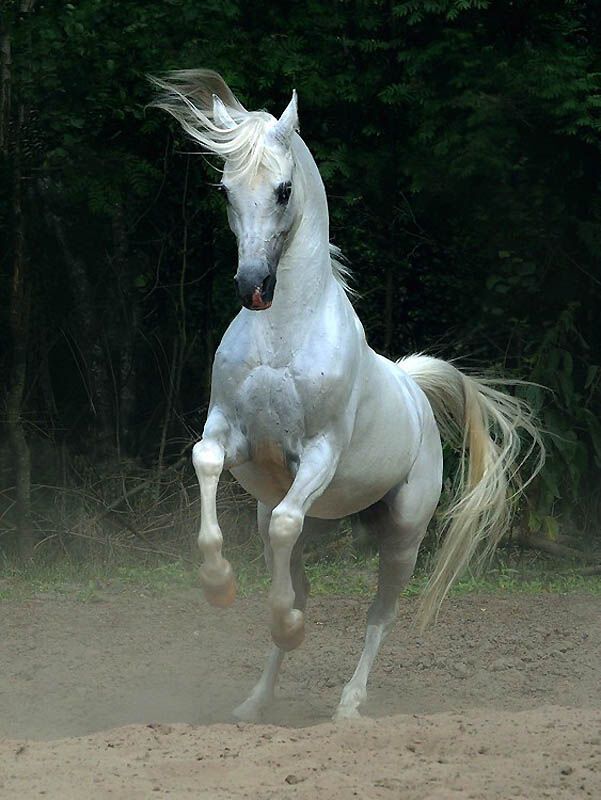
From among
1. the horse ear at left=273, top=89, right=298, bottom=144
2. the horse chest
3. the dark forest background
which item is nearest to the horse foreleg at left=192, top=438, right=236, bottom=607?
the horse chest

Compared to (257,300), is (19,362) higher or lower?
lower

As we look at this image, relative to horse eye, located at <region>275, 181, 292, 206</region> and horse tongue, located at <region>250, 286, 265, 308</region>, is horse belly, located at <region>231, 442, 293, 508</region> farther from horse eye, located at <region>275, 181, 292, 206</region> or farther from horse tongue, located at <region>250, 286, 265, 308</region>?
horse eye, located at <region>275, 181, 292, 206</region>

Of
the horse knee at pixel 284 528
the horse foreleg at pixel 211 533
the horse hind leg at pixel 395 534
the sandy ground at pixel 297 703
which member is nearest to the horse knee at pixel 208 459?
the horse foreleg at pixel 211 533

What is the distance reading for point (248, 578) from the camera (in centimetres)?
837

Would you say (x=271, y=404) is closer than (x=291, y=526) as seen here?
No

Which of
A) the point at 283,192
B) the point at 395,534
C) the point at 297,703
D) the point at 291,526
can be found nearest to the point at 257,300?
the point at 283,192

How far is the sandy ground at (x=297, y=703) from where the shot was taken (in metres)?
3.81

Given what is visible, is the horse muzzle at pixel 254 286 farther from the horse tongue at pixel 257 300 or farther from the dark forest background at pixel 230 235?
the dark forest background at pixel 230 235

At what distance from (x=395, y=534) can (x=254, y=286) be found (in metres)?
1.82

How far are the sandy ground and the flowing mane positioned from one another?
6.36 ft

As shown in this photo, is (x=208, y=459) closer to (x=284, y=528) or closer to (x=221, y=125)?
(x=284, y=528)

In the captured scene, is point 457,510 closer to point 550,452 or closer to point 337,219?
point 550,452

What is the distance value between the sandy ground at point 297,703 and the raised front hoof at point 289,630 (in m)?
0.32

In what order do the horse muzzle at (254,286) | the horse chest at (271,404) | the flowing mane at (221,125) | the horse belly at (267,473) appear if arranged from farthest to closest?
1. the horse belly at (267,473)
2. the horse chest at (271,404)
3. the flowing mane at (221,125)
4. the horse muzzle at (254,286)
